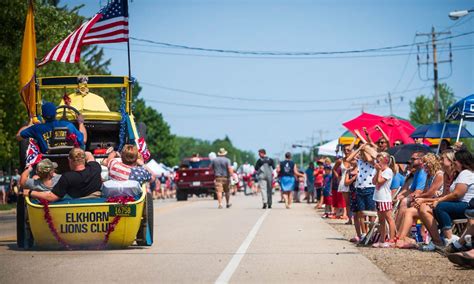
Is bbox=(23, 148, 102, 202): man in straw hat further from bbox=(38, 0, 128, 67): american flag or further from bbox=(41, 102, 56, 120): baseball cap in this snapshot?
bbox=(38, 0, 128, 67): american flag

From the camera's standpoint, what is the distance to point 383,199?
1407 cm

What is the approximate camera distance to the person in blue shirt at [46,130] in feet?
45.5

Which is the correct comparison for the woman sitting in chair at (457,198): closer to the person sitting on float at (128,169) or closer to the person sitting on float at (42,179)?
the person sitting on float at (128,169)

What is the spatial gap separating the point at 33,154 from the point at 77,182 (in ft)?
4.01

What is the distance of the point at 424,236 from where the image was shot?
1471cm

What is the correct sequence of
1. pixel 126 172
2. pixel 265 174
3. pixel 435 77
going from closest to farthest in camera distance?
pixel 126 172 → pixel 265 174 → pixel 435 77

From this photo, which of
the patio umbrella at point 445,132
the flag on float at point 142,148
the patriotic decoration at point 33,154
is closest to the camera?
the patriotic decoration at point 33,154

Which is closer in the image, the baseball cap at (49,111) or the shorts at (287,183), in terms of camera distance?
the baseball cap at (49,111)

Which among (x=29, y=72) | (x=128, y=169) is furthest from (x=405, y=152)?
(x=29, y=72)

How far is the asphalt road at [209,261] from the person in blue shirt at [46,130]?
5.91 feet

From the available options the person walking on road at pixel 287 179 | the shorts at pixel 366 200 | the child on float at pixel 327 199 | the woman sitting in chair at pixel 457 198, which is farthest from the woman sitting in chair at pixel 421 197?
the person walking on road at pixel 287 179

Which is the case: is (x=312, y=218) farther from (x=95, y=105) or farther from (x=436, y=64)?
(x=436, y=64)

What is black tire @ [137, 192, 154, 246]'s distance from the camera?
1366cm

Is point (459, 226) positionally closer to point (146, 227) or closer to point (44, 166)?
point (146, 227)
